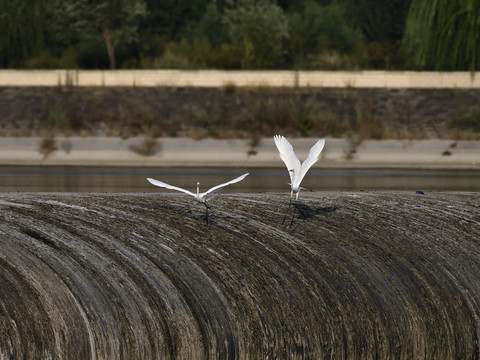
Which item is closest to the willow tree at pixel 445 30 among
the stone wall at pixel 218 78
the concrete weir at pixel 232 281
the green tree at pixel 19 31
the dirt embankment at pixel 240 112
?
the dirt embankment at pixel 240 112

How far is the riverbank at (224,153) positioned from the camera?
21.1 m

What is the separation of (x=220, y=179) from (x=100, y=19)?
2918 centimetres

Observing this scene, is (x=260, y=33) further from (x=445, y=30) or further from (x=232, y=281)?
(x=232, y=281)

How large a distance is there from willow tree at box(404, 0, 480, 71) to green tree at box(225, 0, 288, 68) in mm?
12232

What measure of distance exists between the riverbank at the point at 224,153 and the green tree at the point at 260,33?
64.6 ft

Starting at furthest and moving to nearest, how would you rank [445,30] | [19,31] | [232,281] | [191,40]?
1. [191,40]
2. [19,31]
3. [445,30]
4. [232,281]

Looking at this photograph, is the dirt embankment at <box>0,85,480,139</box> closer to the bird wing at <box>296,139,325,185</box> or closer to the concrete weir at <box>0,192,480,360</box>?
the bird wing at <box>296,139,325,185</box>

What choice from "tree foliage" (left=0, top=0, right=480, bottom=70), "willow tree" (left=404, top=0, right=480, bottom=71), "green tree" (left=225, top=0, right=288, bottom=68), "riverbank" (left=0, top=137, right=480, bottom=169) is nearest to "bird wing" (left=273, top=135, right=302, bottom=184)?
"riverbank" (left=0, top=137, right=480, bottom=169)

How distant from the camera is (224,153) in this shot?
21.6 metres

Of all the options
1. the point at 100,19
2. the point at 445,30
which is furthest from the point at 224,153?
the point at 100,19

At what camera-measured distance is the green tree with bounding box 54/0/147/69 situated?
45031 mm

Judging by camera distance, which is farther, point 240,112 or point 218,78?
point 218,78

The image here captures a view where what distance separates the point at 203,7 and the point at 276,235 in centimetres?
5511

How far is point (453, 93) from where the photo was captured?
32625mm
